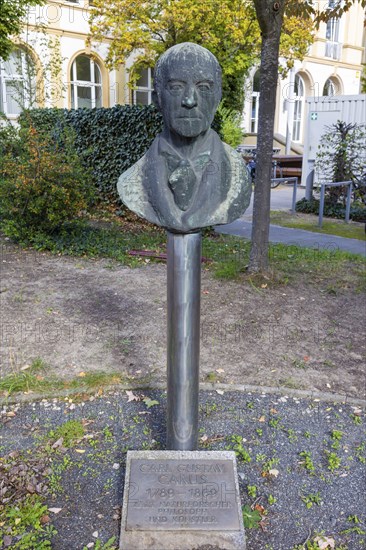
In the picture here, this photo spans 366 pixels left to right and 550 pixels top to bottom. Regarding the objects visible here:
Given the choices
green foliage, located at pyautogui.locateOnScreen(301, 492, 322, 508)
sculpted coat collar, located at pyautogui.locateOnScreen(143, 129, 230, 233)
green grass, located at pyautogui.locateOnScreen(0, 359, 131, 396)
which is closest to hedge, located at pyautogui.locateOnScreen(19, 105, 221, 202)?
green grass, located at pyautogui.locateOnScreen(0, 359, 131, 396)

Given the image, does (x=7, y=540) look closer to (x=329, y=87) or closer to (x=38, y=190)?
(x=38, y=190)

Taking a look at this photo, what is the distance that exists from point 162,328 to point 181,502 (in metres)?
2.46

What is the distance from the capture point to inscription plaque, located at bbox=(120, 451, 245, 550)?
2.23 metres

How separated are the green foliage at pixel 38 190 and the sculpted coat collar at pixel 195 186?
510 cm

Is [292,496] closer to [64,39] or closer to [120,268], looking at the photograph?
[120,268]

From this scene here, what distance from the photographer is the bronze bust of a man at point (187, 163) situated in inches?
82.1

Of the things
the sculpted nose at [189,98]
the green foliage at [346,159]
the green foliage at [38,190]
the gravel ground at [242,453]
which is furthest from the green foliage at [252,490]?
the green foliage at [346,159]

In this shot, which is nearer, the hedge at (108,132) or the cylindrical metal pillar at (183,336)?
the cylindrical metal pillar at (183,336)

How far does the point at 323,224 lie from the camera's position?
9.90 m

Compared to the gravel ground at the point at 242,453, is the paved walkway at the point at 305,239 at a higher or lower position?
higher

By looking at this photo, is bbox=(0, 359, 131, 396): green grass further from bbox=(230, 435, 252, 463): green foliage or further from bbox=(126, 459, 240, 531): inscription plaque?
bbox=(126, 459, 240, 531): inscription plaque

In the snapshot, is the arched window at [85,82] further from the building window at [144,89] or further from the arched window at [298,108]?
the arched window at [298,108]

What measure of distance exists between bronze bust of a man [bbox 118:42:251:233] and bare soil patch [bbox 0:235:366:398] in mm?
1852

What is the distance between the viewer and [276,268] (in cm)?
654
